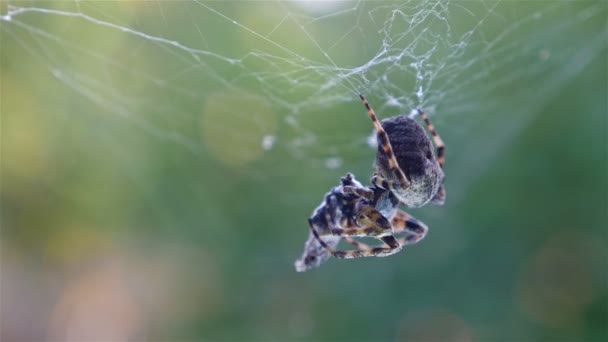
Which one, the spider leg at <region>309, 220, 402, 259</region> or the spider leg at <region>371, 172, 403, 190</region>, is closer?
the spider leg at <region>371, 172, 403, 190</region>

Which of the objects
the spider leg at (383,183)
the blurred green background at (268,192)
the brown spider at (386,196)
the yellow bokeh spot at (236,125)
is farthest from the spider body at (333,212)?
the yellow bokeh spot at (236,125)

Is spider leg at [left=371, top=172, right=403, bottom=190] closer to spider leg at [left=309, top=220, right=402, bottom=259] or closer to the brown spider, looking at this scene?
the brown spider

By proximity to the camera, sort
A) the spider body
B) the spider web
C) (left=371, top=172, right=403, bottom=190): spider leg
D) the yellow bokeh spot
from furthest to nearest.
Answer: the yellow bokeh spot, the spider web, the spider body, (left=371, top=172, right=403, bottom=190): spider leg

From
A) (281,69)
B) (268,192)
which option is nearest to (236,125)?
(268,192)

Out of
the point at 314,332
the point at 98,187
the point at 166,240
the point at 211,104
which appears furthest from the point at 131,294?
the point at 211,104

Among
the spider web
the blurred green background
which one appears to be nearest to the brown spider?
the spider web

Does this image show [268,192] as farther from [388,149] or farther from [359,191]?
[388,149]

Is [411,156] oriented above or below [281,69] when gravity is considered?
below
